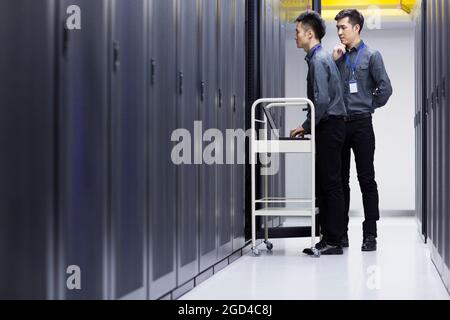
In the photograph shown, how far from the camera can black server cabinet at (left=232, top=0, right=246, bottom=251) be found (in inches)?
174

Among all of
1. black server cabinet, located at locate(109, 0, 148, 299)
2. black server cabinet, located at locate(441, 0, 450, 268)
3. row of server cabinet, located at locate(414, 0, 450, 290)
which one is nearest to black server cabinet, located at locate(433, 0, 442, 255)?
row of server cabinet, located at locate(414, 0, 450, 290)

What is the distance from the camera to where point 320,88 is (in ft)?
14.6

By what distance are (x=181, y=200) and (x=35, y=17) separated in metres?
1.50

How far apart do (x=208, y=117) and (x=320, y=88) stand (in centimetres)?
112

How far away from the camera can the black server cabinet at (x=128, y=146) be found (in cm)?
220

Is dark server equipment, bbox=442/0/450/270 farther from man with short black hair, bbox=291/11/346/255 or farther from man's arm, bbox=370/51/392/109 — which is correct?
man's arm, bbox=370/51/392/109

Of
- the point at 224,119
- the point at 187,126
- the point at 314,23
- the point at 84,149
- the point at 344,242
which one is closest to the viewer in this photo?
the point at 84,149

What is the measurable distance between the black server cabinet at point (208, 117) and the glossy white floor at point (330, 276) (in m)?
0.20

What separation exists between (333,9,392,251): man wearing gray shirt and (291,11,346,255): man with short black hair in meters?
0.21

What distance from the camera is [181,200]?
3045 mm

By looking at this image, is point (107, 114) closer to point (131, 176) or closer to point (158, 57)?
point (131, 176)

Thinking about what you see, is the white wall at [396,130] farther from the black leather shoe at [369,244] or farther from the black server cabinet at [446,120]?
the black server cabinet at [446,120]

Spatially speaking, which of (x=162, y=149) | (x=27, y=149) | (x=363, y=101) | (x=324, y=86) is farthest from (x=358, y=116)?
(x=27, y=149)

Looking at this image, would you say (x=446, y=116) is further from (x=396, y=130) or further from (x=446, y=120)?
(x=396, y=130)
